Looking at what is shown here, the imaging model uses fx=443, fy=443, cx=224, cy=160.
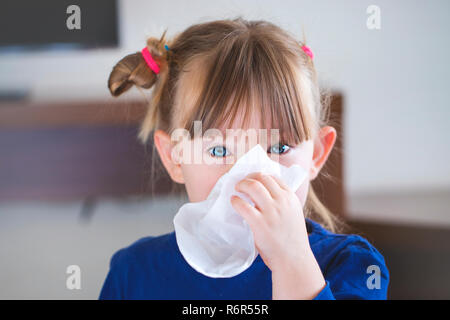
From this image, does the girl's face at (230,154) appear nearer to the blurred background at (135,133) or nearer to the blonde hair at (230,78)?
the blonde hair at (230,78)

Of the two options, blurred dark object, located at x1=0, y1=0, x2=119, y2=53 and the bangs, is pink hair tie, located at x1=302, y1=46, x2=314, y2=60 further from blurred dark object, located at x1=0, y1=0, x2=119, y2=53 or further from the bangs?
blurred dark object, located at x1=0, y1=0, x2=119, y2=53

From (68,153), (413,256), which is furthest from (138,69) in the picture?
(68,153)

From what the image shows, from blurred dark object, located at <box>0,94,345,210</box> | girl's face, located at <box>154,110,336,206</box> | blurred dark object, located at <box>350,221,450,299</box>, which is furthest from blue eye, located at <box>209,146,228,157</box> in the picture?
blurred dark object, located at <box>0,94,345,210</box>

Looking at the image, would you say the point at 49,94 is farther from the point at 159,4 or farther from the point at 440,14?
the point at 440,14

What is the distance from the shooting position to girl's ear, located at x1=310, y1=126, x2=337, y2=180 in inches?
22.3

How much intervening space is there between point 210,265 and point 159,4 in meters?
0.61

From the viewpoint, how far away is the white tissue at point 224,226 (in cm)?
44

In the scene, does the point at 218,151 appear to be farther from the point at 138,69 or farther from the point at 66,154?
the point at 66,154

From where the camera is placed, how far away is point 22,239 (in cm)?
95

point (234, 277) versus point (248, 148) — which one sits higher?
point (248, 148)

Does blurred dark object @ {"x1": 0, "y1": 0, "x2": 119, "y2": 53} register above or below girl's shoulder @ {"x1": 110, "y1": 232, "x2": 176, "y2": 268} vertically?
above

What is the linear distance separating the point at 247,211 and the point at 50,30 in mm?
925

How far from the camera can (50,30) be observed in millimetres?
1116

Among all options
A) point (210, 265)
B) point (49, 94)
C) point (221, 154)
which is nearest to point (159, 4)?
point (221, 154)
